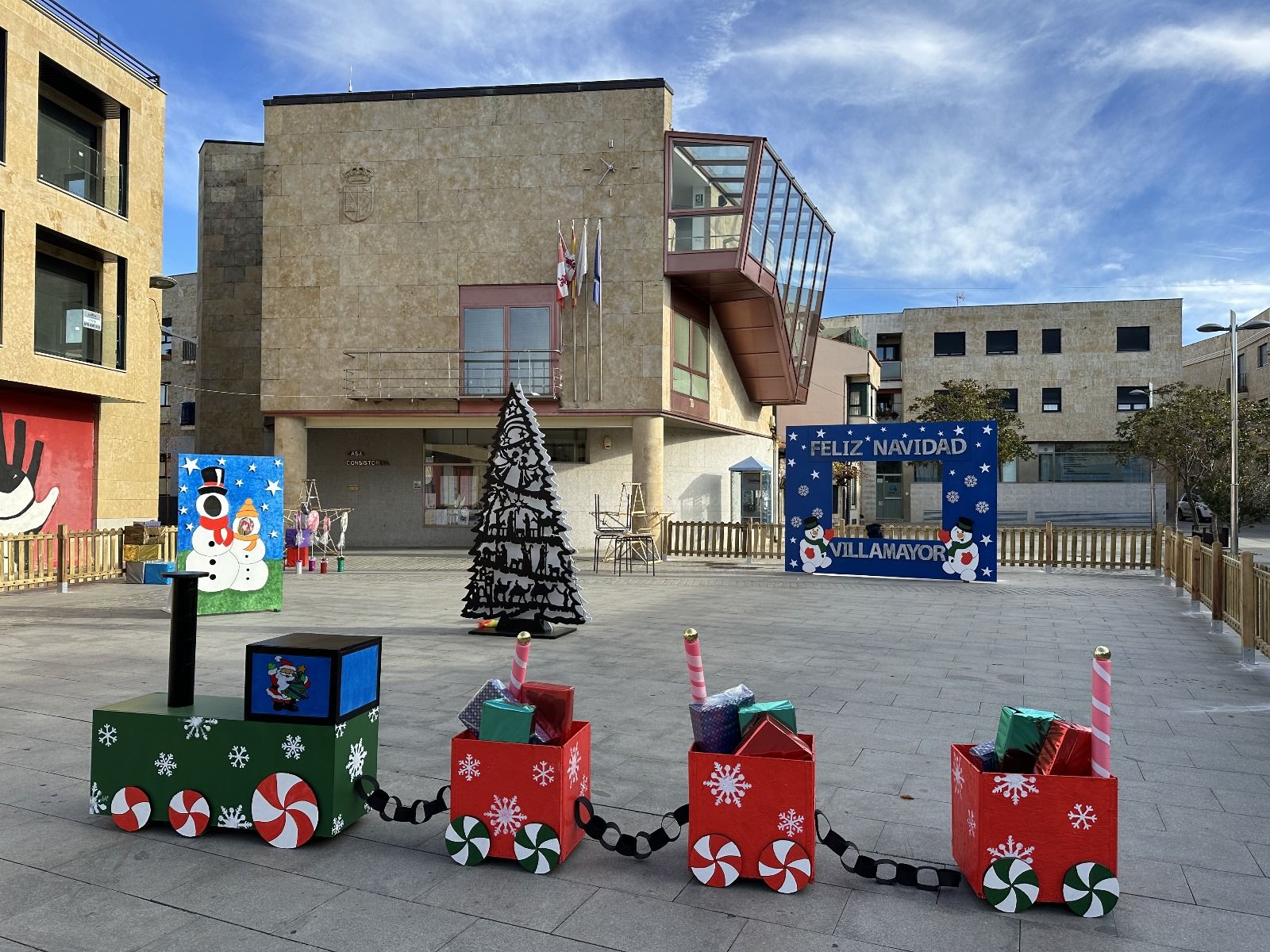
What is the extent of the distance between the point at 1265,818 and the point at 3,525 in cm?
2161

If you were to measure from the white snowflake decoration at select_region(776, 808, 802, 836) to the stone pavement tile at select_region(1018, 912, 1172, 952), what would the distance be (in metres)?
0.98

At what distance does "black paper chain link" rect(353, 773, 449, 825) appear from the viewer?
472cm

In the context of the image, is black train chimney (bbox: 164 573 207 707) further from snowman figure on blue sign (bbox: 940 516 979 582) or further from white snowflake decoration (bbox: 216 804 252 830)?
snowman figure on blue sign (bbox: 940 516 979 582)

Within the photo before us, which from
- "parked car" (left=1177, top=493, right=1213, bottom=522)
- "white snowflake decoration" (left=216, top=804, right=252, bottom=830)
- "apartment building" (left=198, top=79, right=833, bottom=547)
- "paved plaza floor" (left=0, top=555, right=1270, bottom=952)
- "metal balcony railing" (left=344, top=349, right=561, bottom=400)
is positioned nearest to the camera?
"paved plaza floor" (left=0, top=555, right=1270, bottom=952)

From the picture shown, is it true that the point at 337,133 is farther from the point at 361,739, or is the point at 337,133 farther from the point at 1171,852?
the point at 1171,852

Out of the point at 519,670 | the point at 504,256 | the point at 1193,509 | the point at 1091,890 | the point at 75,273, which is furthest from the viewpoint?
the point at 1193,509

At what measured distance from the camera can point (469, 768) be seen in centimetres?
448

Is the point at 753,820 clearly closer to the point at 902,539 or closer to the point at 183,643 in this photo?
the point at 183,643

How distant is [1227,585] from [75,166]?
2304 centimetres

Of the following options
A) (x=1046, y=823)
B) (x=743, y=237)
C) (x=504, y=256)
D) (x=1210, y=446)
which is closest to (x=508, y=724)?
(x=1046, y=823)

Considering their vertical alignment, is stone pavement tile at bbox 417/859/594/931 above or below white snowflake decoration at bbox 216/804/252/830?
below

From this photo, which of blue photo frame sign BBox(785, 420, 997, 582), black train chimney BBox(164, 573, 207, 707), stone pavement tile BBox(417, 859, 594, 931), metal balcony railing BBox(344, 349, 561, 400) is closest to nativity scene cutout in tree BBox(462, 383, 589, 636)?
black train chimney BBox(164, 573, 207, 707)

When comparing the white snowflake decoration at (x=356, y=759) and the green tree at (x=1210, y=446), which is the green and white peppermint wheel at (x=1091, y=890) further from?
the green tree at (x=1210, y=446)

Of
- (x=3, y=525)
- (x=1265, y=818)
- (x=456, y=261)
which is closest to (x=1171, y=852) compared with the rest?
(x=1265, y=818)
